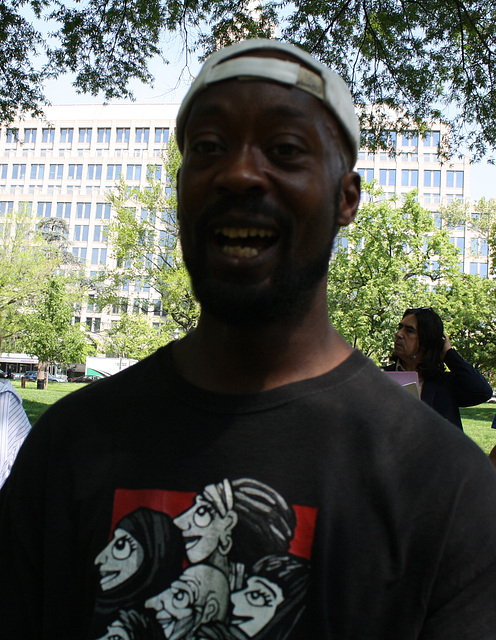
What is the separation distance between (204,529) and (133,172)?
7535 cm

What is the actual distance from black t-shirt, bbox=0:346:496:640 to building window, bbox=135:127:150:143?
74.4 m

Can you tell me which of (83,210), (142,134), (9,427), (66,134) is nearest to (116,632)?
(9,427)

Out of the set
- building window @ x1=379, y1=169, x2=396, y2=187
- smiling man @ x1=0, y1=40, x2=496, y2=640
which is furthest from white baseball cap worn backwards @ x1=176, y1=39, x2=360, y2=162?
building window @ x1=379, y1=169, x2=396, y2=187

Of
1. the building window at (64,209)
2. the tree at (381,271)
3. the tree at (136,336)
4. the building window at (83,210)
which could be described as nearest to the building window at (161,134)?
the building window at (83,210)

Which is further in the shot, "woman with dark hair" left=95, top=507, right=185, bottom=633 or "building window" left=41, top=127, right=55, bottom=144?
"building window" left=41, top=127, right=55, bottom=144

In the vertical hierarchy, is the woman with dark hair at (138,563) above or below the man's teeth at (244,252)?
below

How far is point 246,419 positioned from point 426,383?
3505 millimetres

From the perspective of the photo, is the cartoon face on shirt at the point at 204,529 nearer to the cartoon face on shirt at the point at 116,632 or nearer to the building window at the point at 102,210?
the cartoon face on shirt at the point at 116,632

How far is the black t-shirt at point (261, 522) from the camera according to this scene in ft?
3.23

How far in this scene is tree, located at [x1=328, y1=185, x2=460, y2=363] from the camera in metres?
25.2

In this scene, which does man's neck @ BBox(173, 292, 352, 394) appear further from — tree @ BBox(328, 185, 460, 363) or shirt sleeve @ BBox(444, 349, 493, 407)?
tree @ BBox(328, 185, 460, 363)

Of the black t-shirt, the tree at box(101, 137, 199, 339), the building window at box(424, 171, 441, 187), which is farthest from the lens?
the building window at box(424, 171, 441, 187)

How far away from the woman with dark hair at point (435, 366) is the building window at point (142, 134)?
71.5m

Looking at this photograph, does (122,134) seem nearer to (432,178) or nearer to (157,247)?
(432,178)
